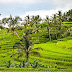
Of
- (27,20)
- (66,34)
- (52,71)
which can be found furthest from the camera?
(27,20)

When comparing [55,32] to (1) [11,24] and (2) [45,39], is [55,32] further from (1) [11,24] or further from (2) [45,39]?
(1) [11,24]

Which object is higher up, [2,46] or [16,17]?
[16,17]

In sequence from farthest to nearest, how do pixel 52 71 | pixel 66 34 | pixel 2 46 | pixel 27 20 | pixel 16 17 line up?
pixel 27 20
pixel 66 34
pixel 2 46
pixel 16 17
pixel 52 71

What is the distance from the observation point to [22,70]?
15.1 meters

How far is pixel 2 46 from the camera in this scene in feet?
153

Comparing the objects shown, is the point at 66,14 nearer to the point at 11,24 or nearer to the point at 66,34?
the point at 66,34

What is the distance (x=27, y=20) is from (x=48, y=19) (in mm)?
11973

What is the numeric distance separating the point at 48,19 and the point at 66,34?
10.2 m

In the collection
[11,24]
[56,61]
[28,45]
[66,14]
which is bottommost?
[56,61]

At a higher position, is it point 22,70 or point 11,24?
point 11,24

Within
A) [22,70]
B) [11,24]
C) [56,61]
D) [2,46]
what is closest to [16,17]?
[11,24]

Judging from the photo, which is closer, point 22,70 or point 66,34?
point 22,70

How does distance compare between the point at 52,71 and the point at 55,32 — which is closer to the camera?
the point at 52,71

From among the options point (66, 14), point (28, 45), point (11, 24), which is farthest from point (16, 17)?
point (66, 14)
